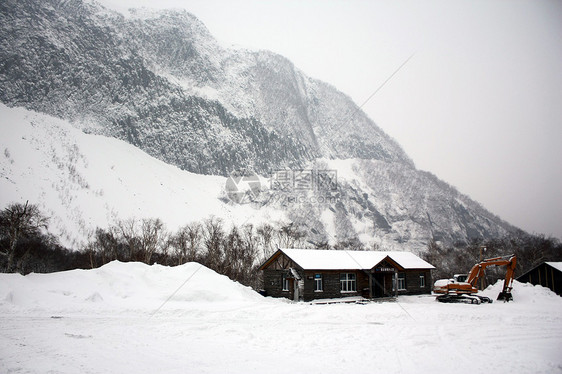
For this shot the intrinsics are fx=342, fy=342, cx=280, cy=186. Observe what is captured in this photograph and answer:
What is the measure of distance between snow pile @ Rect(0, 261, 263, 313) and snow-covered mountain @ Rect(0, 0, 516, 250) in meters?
60.2

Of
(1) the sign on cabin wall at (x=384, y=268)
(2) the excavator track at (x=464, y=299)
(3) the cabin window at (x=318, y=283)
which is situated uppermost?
(1) the sign on cabin wall at (x=384, y=268)

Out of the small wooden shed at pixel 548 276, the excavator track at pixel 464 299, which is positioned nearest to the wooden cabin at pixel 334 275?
the excavator track at pixel 464 299

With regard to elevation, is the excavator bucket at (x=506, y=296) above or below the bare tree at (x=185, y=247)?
below

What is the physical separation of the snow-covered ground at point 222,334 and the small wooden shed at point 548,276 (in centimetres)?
857

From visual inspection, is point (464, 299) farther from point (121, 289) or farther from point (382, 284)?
point (121, 289)

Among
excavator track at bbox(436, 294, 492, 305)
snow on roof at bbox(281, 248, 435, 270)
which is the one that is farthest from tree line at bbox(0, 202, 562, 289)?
excavator track at bbox(436, 294, 492, 305)

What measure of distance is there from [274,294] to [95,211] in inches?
2450

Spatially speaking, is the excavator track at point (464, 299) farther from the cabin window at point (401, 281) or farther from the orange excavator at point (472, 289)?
the cabin window at point (401, 281)

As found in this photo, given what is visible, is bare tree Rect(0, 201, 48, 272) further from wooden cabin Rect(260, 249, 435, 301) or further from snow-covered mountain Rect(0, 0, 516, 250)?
snow-covered mountain Rect(0, 0, 516, 250)

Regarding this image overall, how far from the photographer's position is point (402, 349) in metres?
11.7

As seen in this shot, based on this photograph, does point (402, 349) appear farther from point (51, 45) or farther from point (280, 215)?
point (51, 45)

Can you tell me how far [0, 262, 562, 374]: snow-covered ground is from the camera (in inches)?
384

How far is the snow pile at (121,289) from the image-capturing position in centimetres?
2003

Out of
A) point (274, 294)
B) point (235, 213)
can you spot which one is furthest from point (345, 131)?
point (274, 294)
